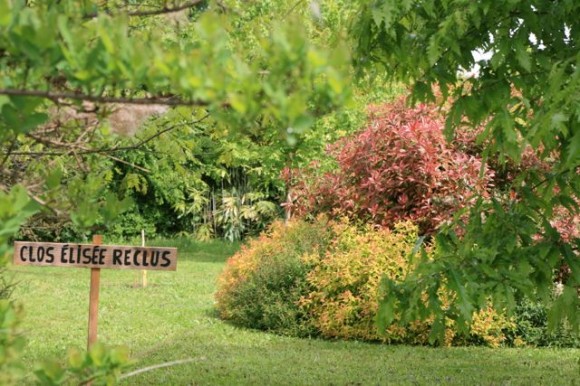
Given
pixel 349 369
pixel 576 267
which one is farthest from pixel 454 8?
pixel 349 369

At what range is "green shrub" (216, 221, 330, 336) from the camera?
8.68 meters

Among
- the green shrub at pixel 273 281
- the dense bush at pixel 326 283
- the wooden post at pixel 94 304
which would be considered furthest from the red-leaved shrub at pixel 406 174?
the wooden post at pixel 94 304

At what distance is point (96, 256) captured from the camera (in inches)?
212

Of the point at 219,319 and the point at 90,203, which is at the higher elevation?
the point at 90,203

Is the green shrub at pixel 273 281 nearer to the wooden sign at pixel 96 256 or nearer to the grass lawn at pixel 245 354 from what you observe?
the grass lawn at pixel 245 354

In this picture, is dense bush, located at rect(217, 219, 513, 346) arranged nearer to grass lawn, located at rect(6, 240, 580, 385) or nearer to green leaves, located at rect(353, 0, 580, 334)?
grass lawn, located at rect(6, 240, 580, 385)

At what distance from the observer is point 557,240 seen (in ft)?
12.3

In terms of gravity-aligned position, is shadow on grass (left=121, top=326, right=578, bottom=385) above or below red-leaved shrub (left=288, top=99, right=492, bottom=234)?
below

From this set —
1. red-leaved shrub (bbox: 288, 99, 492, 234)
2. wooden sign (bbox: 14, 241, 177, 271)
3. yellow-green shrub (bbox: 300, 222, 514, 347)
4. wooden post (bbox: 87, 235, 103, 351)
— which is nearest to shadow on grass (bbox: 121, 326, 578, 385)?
yellow-green shrub (bbox: 300, 222, 514, 347)

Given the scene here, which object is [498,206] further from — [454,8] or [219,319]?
[219,319]

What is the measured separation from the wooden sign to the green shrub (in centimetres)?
349

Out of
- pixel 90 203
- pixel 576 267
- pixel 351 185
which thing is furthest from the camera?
pixel 351 185

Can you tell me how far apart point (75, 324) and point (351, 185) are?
3.57m

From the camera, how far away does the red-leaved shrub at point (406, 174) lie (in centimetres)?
860
